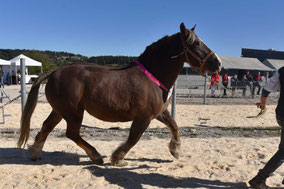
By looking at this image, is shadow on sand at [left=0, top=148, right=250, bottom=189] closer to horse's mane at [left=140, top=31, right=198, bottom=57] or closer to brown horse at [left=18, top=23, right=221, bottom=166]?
brown horse at [left=18, top=23, right=221, bottom=166]

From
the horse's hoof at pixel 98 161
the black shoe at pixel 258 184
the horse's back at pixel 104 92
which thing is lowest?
the horse's hoof at pixel 98 161

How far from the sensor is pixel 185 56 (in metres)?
3.35

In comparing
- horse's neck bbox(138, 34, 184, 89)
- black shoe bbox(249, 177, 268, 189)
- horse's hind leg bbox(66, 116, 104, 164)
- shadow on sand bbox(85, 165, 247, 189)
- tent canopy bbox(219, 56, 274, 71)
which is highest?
tent canopy bbox(219, 56, 274, 71)

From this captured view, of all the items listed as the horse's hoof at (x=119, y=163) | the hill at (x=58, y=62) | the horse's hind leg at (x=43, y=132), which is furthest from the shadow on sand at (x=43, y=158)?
the hill at (x=58, y=62)

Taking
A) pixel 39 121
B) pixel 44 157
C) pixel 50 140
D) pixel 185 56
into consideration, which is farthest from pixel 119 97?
pixel 39 121

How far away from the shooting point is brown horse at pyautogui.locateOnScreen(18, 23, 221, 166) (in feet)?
10.7

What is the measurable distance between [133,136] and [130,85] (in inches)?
29.0

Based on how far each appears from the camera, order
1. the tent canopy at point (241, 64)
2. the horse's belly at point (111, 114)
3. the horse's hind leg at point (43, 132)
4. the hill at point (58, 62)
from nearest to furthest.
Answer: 1. the horse's belly at point (111, 114)
2. the horse's hind leg at point (43, 132)
3. the hill at point (58, 62)
4. the tent canopy at point (241, 64)

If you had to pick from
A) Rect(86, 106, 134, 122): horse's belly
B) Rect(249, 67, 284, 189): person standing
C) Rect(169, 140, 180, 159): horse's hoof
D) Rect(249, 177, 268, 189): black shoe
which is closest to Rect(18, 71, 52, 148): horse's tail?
Rect(86, 106, 134, 122): horse's belly

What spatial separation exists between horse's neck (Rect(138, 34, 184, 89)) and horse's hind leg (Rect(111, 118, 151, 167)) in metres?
0.67

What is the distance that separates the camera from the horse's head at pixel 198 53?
324cm

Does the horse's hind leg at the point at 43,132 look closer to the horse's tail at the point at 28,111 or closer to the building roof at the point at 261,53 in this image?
the horse's tail at the point at 28,111

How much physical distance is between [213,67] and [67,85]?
2119 mm

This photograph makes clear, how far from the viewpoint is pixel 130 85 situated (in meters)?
3.28
